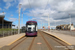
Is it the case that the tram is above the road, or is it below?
above

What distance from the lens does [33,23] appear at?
18.2 meters

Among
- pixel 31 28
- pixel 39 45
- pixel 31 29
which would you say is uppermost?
pixel 31 28

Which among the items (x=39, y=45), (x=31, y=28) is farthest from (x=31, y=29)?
(x=39, y=45)

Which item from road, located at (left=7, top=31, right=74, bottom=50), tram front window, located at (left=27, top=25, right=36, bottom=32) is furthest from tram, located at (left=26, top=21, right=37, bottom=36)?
road, located at (left=7, top=31, right=74, bottom=50)

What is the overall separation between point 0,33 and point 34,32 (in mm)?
8166

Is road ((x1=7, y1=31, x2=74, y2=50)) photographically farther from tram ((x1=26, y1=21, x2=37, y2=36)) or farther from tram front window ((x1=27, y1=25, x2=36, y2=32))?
tram front window ((x1=27, y1=25, x2=36, y2=32))

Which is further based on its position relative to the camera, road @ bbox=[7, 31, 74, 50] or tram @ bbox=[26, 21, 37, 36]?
tram @ bbox=[26, 21, 37, 36]

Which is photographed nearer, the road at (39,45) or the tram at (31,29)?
the road at (39,45)

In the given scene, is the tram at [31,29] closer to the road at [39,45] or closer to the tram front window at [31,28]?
the tram front window at [31,28]

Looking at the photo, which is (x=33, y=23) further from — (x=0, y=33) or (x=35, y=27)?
(x=0, y=33)

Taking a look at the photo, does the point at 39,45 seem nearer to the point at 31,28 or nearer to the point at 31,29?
the point at 31,29

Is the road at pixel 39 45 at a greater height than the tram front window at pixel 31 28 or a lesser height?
lesser

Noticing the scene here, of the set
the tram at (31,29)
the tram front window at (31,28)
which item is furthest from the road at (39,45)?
the tram front window at (31,28)

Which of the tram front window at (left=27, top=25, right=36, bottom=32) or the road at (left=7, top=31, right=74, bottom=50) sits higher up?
the tram front window at (left=27, top=25, right=36, bottom=32)
